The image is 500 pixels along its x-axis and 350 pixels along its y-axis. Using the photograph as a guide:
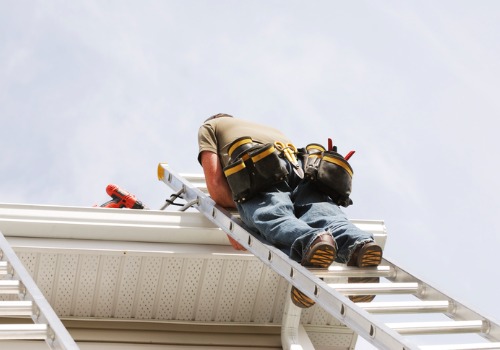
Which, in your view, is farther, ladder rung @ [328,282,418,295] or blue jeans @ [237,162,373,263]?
blue jeans @ [237,162,373,263]

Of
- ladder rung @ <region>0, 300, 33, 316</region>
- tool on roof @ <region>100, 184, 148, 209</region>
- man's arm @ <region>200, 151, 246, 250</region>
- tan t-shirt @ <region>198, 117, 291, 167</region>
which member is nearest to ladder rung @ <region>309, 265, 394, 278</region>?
man's arm @ <region>200, 151, 246, 250</region>

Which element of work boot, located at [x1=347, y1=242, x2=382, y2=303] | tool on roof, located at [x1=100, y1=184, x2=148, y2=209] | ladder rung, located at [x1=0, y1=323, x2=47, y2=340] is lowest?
tool on roof, located at [x1=100, y1=184, x2=148, y2=209]

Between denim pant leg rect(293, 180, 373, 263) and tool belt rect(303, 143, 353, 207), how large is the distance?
0.20ft

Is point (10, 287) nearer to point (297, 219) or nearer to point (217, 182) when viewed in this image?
point (297, 219)

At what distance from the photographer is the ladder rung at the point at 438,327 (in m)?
3.86

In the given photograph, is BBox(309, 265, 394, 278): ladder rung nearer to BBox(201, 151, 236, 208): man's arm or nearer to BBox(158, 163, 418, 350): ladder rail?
BBox(158, 163, 418, 350): ladder rail

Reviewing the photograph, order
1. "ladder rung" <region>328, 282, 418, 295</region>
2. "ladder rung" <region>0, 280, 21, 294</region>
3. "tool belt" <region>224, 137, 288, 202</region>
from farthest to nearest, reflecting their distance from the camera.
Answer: "tool belt" <region>224, 137, 288, 202</region> < "ladder rung" <region>328, 282, 418, 295</region> < "ladder rung" <region>0, 280, 21, 294</region>

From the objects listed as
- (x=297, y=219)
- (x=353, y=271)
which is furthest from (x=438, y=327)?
(x=297, y=219)

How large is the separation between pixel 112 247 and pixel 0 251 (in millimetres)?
1434

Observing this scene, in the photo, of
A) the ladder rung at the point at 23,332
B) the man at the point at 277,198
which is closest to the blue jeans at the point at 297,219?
the man at the point at 277,198

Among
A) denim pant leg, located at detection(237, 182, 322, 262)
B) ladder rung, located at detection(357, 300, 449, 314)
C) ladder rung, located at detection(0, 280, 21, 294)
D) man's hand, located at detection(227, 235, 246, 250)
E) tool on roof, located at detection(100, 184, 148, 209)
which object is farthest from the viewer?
tool on roof, located at detection(100, 184, 148, 209)

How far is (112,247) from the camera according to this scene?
5.82 meters

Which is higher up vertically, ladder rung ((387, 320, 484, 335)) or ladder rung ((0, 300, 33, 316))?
ladder rung ((387, 320, 484, 335))

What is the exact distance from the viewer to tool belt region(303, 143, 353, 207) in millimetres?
5270
